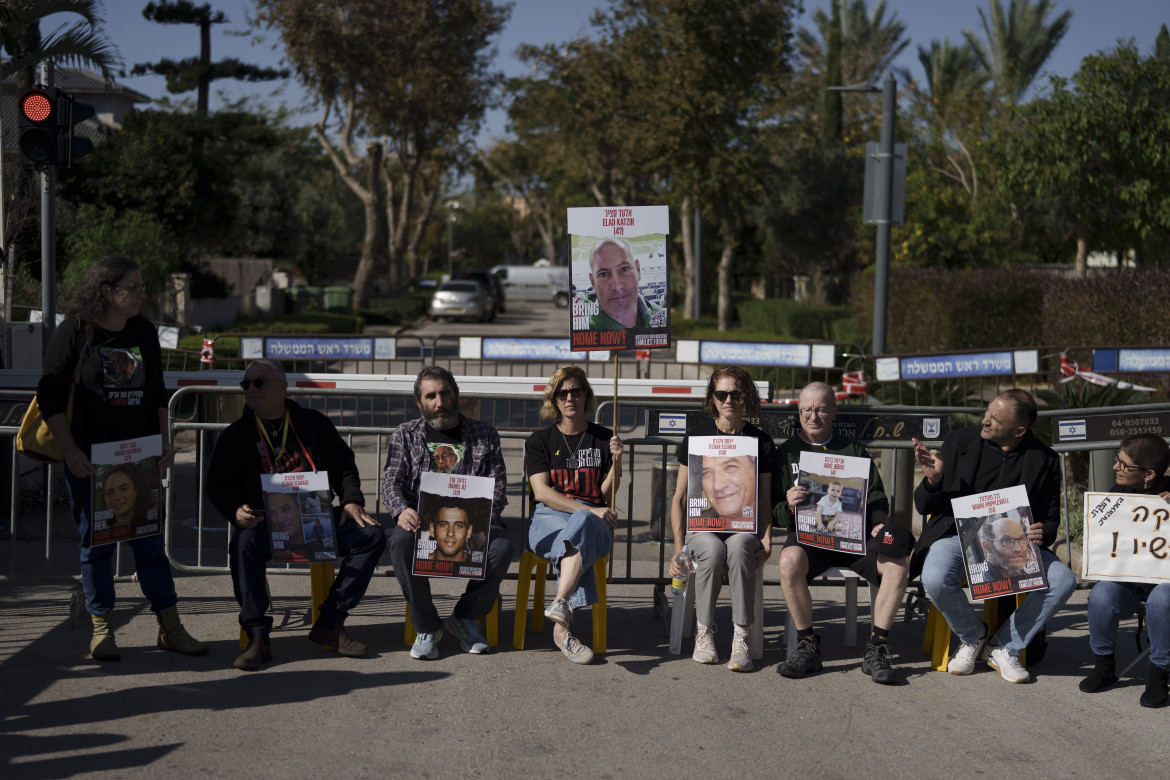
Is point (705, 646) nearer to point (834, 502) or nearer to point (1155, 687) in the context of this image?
point (834, 502)

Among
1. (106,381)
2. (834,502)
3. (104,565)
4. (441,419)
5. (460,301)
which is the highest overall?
(460,301)

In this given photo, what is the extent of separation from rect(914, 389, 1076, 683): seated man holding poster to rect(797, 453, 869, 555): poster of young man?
1.10 ft

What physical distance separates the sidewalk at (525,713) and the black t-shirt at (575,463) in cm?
82

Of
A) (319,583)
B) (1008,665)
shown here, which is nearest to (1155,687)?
(1008,665)

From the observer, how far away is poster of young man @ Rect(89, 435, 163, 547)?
5230mm

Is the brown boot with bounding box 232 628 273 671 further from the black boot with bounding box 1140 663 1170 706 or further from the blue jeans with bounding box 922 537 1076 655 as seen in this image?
the black boot with bounding box 1140 663 1170 706

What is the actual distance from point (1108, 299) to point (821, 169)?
22681 mm

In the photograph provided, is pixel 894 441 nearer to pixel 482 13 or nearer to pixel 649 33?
pixel 649 33

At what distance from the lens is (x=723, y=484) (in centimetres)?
570

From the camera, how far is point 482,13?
121 feet

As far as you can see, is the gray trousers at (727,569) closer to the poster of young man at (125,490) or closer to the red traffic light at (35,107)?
the poster of young man at (125,490)

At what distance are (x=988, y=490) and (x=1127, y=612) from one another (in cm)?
85

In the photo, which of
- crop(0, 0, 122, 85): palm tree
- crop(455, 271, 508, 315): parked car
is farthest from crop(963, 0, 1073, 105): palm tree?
crop(0, 0, 122, 85): palm tree

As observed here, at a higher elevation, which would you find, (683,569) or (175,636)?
(683,569)
